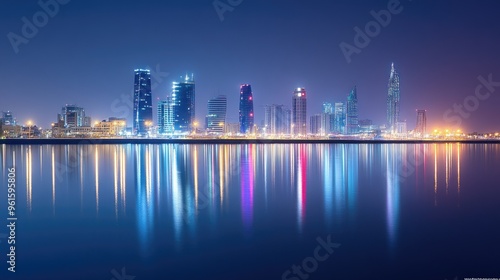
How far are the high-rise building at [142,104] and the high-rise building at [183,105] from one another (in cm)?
911

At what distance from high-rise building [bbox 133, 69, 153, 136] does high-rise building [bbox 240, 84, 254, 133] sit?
28322mm

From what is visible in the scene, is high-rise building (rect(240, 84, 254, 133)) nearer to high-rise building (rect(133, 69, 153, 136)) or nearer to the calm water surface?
high-rise building (rect(133, 69, 153, 136))

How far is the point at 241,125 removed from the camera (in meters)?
142

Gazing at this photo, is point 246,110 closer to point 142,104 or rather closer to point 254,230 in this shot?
point 142,104

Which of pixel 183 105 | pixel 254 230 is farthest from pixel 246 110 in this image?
pixel 254 230

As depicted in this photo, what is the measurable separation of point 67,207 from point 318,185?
1078 centimetres

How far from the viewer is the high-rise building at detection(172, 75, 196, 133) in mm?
138000

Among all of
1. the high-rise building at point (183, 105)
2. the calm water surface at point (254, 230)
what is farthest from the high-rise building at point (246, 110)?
the calm water surface at point (254, 230)

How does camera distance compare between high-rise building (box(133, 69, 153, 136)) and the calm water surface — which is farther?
high-rise building (box(133, 69, 153, 136))

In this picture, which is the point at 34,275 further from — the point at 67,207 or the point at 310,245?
the point at 67,207

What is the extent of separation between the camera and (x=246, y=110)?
140 m

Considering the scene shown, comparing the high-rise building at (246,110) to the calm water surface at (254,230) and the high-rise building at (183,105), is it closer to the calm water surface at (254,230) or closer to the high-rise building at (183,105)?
the high-rise building at (183,105)

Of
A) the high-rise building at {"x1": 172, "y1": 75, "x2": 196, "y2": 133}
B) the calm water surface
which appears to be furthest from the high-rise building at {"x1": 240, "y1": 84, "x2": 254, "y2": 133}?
the calm water surface

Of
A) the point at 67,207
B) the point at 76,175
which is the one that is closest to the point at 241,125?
the point at 76,175
